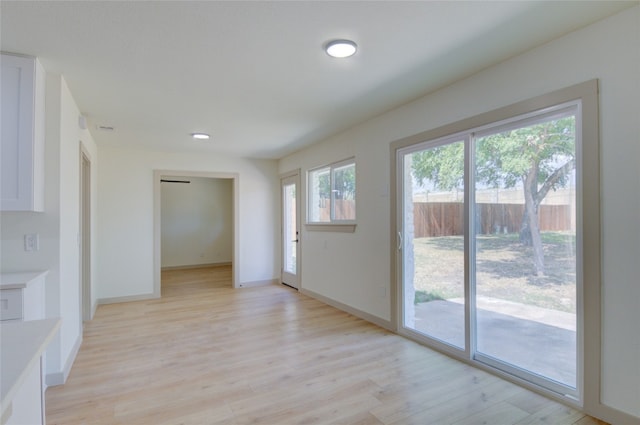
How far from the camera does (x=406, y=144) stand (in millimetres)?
3422

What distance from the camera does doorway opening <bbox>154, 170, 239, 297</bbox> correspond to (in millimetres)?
8344

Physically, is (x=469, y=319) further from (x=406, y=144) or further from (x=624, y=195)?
(x=406, y=144)

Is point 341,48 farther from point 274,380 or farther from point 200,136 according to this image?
point 200,136

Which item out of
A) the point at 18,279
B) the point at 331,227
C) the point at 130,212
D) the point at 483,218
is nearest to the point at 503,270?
the point at 483,218

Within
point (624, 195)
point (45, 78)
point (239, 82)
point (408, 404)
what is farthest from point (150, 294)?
point (624, 195)

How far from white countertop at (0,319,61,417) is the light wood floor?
4.29 feet

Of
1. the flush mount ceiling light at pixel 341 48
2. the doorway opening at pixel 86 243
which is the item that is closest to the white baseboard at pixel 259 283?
the doorway opening at pixel 86 243

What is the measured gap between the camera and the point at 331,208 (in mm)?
4914

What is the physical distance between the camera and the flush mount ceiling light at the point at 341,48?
2176 millimetres

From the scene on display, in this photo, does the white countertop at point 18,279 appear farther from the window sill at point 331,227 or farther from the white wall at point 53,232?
the window sill at point 331,227

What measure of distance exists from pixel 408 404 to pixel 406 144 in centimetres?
233

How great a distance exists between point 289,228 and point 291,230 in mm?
75

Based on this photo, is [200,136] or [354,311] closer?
[354,311]

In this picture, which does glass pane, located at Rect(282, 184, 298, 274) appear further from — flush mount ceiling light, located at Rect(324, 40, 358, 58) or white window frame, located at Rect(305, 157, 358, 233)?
flush mount ceiling light, located at Rect(324, 40, 358, 58)
